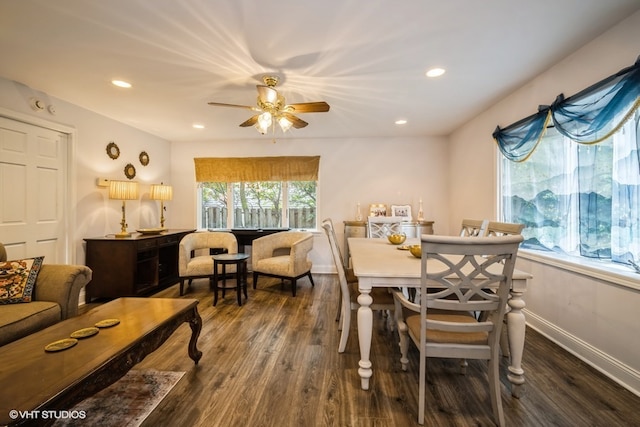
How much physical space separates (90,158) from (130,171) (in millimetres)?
627

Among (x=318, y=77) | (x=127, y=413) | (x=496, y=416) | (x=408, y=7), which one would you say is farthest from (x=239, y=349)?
(x=408, y=7)

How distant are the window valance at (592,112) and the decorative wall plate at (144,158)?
5183mm

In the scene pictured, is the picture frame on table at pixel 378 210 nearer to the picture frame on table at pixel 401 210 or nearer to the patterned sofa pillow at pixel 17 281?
the picture frame on table at pixel 401 210

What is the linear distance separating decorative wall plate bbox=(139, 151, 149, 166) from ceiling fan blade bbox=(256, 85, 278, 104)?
3.09 meters

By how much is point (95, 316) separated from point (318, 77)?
2.57m

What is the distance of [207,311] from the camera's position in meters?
3.09

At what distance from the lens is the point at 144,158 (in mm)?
4434

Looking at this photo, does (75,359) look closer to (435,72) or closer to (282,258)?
(282,258)

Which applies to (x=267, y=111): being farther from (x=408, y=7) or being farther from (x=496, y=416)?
(x=496, y=416)

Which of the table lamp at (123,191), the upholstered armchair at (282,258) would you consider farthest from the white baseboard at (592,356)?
the table lamp at (123,191)

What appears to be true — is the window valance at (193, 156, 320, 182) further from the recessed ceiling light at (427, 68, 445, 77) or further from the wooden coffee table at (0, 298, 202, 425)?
the wooden coffee table at (0, 298, 202, 425)

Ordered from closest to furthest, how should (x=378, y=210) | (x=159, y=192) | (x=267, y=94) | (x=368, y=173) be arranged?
1. (x=267, y=94)
2. (x=159, y=192)
3. (x=378, y=210)
4. (x=368, y=173)

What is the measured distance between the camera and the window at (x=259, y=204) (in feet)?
16.7

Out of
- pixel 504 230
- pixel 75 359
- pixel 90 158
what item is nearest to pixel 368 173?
pixel 504 230
